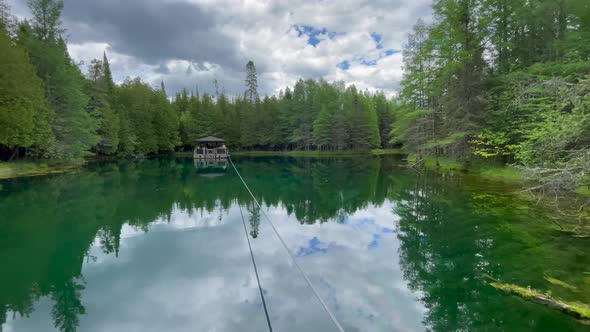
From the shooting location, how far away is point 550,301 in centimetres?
390

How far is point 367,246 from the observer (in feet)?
22.3

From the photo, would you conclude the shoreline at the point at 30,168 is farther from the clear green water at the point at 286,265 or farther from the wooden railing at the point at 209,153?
the wooden railing at the point at 209,153

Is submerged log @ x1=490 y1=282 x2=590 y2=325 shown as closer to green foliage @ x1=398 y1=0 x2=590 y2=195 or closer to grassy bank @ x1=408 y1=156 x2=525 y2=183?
grassy bank @ x1=408 y1=156 x2=525 y2=183

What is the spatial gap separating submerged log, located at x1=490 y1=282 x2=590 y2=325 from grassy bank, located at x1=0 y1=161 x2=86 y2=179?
25.1 meters

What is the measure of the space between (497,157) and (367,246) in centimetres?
1436

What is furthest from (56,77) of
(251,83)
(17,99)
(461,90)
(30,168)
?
(251,83)

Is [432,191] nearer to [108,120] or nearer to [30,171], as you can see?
[30,171]

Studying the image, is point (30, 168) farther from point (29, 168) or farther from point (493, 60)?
point (493, 60)

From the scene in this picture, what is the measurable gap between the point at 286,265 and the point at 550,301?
4073 millimetres

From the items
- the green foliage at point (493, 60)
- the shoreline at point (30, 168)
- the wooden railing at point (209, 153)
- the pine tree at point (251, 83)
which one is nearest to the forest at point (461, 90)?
the green foliage at point (493, 60)

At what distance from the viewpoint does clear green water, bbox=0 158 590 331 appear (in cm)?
393

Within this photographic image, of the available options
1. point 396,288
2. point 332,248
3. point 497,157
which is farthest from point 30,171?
point 497,157

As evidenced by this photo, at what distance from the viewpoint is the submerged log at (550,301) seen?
3.58 metres

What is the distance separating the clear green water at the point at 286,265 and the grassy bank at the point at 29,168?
1097 cm
